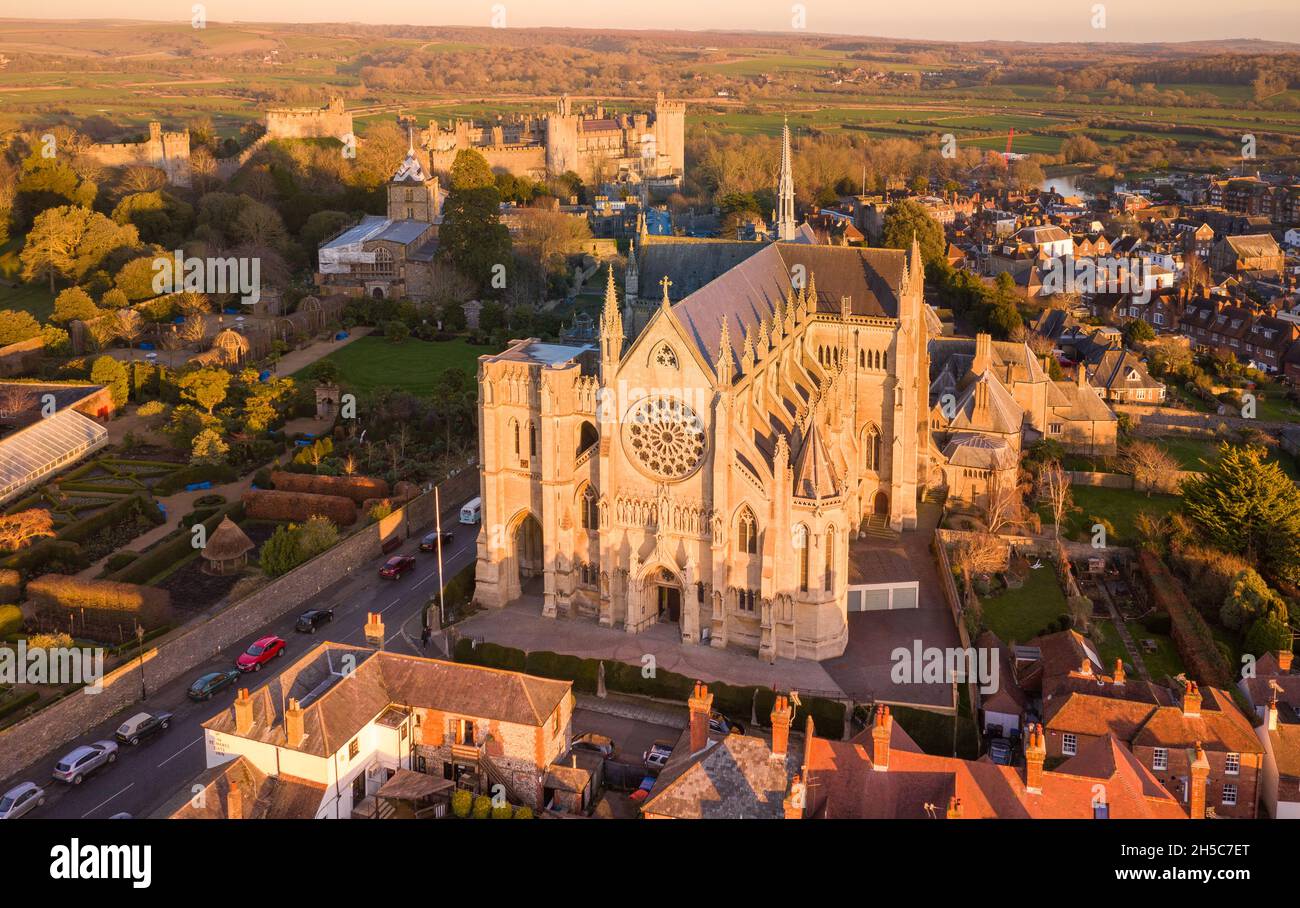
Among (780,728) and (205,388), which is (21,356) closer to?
(205,388)

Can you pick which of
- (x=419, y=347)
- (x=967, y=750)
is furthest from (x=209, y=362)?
(x=967, y=750)

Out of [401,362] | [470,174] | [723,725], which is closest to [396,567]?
[723,725]

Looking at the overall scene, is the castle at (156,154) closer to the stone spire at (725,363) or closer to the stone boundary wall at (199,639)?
the stone boundary wall at (199,639)

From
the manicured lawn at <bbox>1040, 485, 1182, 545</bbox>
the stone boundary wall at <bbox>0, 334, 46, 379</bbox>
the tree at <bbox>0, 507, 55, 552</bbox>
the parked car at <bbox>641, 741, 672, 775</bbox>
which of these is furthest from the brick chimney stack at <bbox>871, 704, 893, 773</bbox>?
the stone boundary wall at <bbox>0, 334, 46, 379</bbox>

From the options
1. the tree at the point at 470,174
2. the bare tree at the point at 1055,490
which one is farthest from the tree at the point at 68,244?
the bare tree at the point at 1055,490

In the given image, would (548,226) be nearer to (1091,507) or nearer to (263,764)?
(1091,507)

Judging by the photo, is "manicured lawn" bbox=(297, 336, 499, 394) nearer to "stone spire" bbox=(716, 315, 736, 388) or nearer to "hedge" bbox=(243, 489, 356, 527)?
"hedge" bbox=(243, 489, 356, 527)

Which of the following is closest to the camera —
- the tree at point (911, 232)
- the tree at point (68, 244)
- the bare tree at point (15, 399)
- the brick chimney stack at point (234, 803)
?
the brick chimney stack at point (234, 803)
